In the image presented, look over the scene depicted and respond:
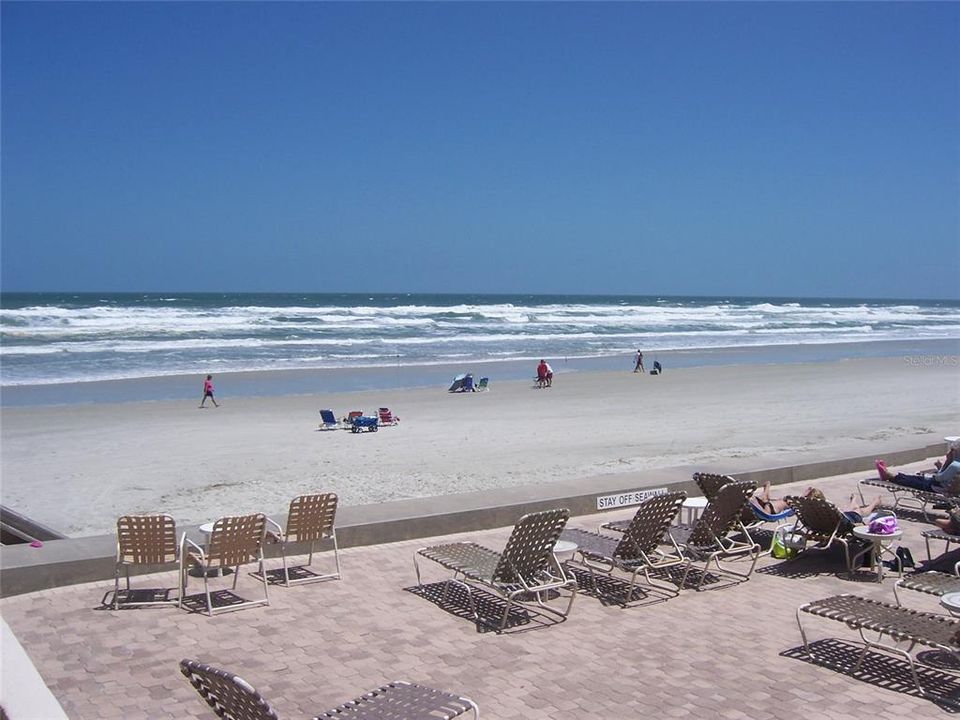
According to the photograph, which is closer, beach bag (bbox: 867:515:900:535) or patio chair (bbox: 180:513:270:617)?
patio chair (bbox: 180:513:270:617)

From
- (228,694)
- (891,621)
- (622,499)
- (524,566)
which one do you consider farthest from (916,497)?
(228,694)

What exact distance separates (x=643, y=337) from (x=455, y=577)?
4411 cm

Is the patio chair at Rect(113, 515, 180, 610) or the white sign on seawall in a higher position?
the patio chair at Rect(113, 515, 180, 610)

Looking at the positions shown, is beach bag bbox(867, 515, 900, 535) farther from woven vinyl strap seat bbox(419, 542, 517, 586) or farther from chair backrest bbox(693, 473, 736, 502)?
woven vinyl strap seat bbox(419, 542, 517, 586)

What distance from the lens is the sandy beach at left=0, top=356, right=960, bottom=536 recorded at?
11.3 metres

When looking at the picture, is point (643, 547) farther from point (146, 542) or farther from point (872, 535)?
point (146, 542)

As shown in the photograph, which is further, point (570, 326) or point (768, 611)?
point (570, 326)

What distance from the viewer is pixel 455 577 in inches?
269

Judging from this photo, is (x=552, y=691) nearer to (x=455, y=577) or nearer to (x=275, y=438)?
(x=455, y=577)

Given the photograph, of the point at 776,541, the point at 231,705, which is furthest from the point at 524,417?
the point at 231,705

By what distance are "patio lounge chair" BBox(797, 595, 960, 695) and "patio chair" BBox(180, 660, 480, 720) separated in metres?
2.35

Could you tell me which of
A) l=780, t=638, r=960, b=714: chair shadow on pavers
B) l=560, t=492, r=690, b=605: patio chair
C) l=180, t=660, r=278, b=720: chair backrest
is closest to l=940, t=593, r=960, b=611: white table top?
l=780, t=638, r=960, b=714: chair shadow on pavers

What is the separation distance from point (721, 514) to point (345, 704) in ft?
12.7

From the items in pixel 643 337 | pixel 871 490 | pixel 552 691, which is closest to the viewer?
pixel 552 691
